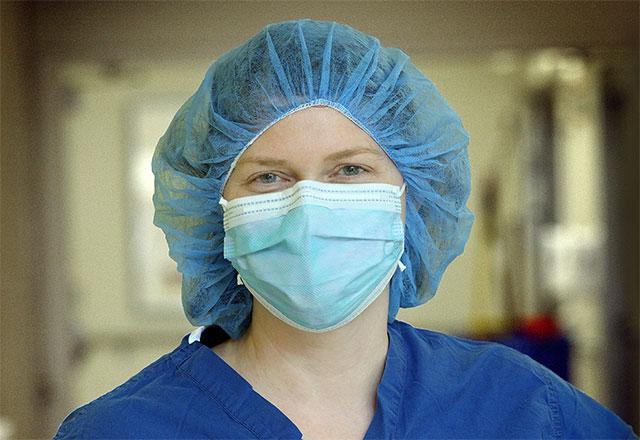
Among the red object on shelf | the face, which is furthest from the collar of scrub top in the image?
the red object on shelf

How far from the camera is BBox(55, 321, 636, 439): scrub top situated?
1.17 meters

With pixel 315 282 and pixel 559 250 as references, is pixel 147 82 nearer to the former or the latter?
pixel 559 250

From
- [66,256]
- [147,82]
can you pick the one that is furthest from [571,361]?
[147,82]

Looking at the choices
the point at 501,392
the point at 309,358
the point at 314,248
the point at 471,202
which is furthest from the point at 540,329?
the point at 314,248

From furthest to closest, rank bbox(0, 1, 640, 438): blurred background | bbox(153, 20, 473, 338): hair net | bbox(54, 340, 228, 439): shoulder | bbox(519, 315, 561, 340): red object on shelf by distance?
bbox(519, 315, 561, 340): red object on shelf, bbox(0, 1, 640, 438): blurred background, bbox(153, 20, 473, 338): hair net, bbox(54, 340, 228, 439): shoulder

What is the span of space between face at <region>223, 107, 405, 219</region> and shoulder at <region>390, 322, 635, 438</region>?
308mm

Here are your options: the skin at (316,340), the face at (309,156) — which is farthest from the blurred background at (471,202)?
the face at (309,156)

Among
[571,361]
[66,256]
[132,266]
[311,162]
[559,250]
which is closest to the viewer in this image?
[311,162]

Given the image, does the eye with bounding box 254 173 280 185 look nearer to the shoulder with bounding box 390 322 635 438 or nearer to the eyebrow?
the eyebrow

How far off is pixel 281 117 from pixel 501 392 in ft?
1.75

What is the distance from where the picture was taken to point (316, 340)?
1.24 metres

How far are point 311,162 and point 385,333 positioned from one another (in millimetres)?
351

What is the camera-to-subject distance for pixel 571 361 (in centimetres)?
384

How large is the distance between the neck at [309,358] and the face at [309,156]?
0.19 m
